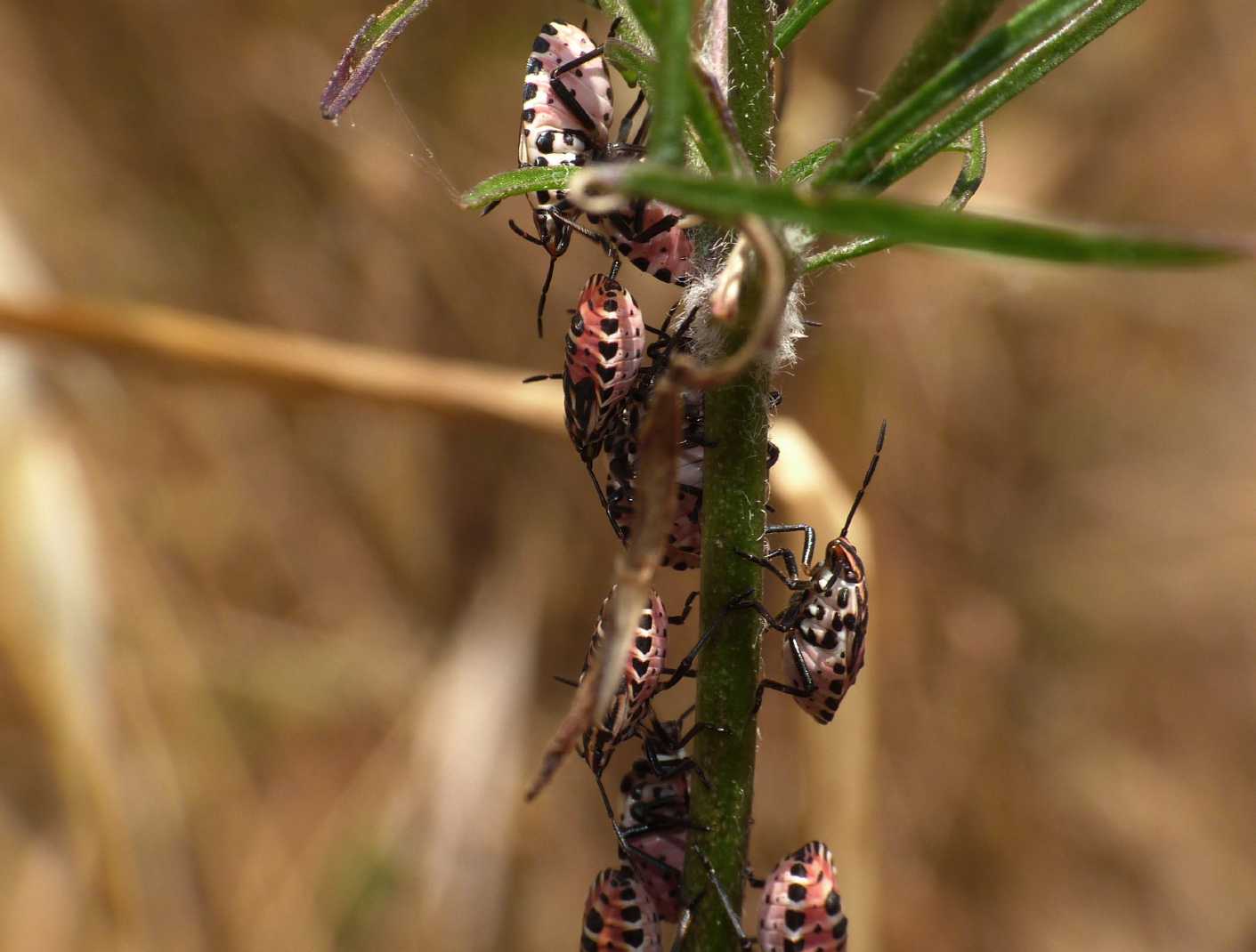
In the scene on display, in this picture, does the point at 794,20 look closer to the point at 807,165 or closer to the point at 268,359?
the point at 807,165

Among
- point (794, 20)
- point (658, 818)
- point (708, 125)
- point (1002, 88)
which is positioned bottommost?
point (658, 818)

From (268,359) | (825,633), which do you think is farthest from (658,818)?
(268,359)

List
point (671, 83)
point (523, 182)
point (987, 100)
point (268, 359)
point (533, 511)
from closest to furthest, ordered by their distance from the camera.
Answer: point (671, 83) → point (987, 100) → point (523, 182) → point (268, 359) → point (533, 511)

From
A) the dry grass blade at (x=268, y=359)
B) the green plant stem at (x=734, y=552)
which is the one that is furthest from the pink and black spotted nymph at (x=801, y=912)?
the dry grass blade at (x=268, y=359)

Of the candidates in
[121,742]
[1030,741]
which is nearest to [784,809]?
[1030,741]

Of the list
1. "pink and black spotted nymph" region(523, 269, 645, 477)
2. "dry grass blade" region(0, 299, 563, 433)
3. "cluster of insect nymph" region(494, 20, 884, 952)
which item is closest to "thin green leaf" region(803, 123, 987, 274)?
"cluster of insect nymph" region(494, 20, 884, 952)

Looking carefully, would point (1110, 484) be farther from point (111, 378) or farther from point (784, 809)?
point (111, 378)
